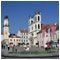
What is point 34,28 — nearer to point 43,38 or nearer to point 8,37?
point 43,38

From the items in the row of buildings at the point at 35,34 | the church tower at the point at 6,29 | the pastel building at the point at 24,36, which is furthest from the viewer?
the pastel building at the point at 24,36

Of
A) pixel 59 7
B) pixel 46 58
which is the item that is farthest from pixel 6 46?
pixel 59 7

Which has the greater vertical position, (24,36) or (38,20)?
(38,20)

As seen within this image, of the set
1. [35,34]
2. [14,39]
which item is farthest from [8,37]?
[35,34]

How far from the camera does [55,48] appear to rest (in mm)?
8203

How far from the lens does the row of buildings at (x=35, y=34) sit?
27.1ft

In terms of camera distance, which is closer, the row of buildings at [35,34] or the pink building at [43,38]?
the row of buildings at [35,34]

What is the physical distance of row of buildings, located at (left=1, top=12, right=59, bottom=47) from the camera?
826 cm

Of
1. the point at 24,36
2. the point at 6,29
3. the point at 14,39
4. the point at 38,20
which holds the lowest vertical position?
the point at 14,39

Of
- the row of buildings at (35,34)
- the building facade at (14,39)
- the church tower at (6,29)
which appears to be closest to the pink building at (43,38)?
the row of buildings at (35,34)

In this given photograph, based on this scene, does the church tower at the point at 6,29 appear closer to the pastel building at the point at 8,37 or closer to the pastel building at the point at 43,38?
the pastel building at the point at 8,37

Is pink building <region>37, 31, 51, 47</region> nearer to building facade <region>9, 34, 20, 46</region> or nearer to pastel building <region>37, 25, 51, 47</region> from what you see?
pastel building <region>37, 25, 51, 47</region>

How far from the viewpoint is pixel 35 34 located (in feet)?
28.3

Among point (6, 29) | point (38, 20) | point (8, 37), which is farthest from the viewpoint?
point (38, 20)
